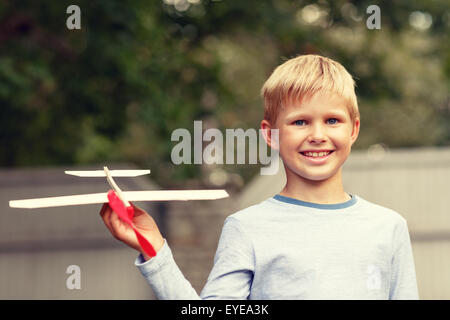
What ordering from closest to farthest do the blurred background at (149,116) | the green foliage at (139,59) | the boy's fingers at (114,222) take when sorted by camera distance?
the boy's fingers at (114,222)
the green foliage at (139,59)
the blurred background at (149,116)

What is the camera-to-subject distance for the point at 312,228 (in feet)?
6.43

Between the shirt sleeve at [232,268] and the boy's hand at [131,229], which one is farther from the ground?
the boy's hand at [131,229]

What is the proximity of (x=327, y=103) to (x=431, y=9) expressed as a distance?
10.6m

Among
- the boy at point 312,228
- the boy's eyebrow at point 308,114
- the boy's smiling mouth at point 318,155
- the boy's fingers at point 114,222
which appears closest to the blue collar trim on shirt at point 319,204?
the boy at point 312,228

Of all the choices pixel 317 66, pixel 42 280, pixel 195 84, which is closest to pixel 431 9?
pixel 195 84

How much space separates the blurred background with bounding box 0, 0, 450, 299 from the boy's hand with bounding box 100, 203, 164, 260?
8.49 metres

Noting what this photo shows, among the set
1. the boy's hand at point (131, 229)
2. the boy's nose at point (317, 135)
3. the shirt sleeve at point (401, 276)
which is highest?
the boy's nose at point (317, 135)

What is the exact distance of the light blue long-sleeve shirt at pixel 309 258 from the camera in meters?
1.91

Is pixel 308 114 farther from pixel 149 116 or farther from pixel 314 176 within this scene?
pixel 149 116

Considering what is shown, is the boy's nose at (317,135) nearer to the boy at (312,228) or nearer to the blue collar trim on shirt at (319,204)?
the boy at (312,228)

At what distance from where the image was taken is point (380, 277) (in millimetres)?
1948

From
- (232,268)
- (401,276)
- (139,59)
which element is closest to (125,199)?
(232,268)

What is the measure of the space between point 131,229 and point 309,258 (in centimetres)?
47

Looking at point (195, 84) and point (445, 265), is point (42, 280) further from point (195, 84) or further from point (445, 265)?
point (445, 265)
